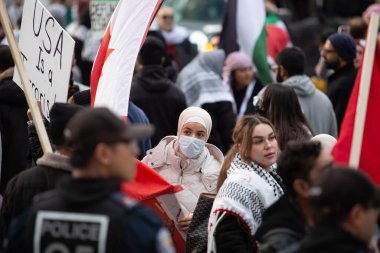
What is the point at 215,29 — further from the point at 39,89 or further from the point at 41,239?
the point at 41,239

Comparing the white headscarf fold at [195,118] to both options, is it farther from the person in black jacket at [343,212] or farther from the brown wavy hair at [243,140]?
the person in black jacket at [343,212]

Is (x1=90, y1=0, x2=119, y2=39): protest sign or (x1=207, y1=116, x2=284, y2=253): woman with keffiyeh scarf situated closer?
(x1=207, y1=116, x2=284, y2=253): woman with keffiyeh scarf

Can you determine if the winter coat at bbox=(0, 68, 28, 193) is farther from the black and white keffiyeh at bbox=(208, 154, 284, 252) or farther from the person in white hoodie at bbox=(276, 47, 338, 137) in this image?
the black and white keffiyeh at bbox=(208, 154, 284, 252)

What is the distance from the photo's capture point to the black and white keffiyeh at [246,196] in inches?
249

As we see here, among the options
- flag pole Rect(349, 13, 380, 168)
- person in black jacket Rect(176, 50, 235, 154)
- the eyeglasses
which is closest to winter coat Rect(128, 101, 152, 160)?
person in black jacket Rect(176, 50, 235, 154)

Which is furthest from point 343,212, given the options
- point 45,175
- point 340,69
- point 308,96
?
point 340,69

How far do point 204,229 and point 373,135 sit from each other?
4.56ft

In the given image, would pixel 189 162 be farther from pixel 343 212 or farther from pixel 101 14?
pixel 101 14

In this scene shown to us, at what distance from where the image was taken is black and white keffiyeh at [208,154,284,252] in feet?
20.7

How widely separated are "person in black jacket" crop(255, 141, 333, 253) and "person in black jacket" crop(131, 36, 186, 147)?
4946mm

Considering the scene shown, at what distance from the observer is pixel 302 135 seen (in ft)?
26.1

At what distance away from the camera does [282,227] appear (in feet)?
17.3

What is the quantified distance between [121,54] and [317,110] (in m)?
2.60

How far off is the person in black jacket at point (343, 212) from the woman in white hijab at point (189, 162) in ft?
9.01
